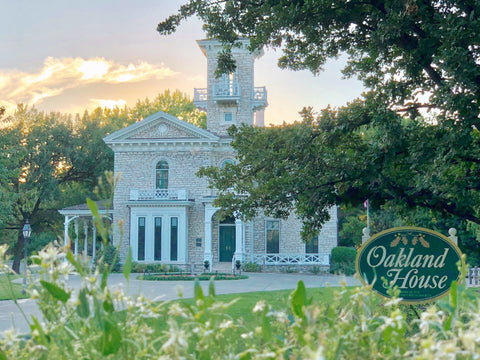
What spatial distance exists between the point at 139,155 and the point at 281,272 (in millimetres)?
10724

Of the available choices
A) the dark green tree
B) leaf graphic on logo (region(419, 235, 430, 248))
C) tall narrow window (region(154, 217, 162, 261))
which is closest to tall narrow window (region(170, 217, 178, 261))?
tall narrow window (region(154, 217, 162, 261))

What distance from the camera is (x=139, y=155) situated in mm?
33094

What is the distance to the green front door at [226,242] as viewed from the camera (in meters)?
33.0

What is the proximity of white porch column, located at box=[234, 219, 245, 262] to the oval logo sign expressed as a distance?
76.5 feet

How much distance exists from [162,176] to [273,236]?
741 cm

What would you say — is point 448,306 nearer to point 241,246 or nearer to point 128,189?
point 241,246

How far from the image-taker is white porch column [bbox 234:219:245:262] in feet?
102

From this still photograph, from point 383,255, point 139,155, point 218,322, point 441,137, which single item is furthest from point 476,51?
point 139,155

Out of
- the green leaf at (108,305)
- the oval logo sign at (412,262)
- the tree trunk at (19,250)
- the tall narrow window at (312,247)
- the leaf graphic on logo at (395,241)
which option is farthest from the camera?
the tree trunk at (19,250)

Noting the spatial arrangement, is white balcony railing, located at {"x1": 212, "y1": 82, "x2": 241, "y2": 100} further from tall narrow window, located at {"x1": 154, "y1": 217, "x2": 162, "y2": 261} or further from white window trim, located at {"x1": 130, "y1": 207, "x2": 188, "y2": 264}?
tall narrow window, located at {"x1": 154, "y1": 217, "x2": 162, "y2": 261}

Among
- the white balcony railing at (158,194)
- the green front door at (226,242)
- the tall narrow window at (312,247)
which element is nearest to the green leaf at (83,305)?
the white balcony railing at (158,194)

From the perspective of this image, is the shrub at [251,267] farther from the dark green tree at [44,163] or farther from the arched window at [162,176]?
the dark green tree at [44,163]

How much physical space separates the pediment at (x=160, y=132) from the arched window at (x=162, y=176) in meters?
1.65

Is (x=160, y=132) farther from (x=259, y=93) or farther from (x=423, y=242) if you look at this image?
(x=423, y=242)
